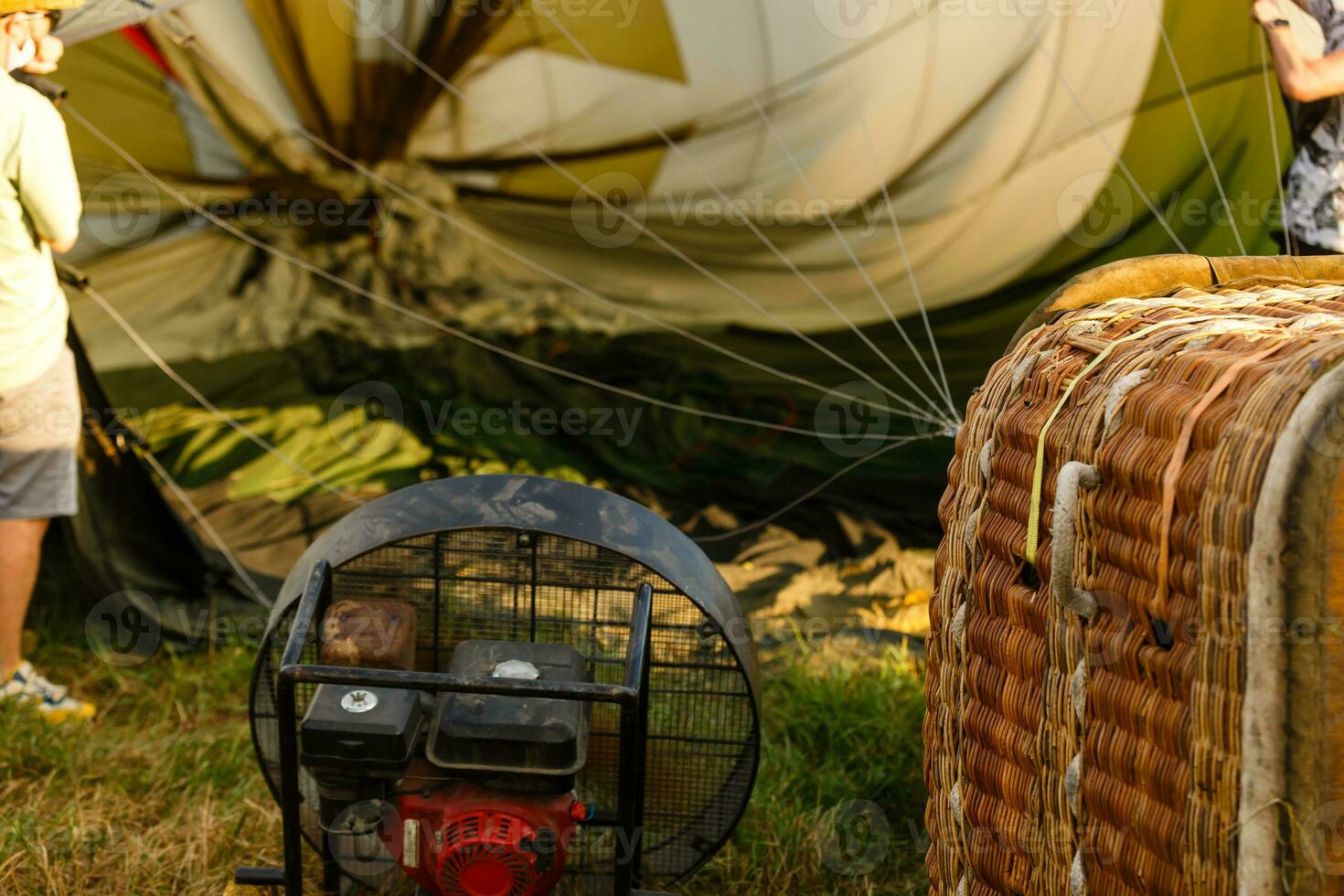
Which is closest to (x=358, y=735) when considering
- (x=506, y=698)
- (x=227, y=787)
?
(x=506, y=698)

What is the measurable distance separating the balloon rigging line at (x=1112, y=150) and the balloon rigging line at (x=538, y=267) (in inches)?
29.3

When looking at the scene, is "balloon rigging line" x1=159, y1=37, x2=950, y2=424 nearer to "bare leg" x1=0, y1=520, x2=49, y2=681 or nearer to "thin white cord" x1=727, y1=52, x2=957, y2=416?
"thin white cord" x1=727, y1=52, x2=957, y2=416

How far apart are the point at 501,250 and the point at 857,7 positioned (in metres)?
1.12

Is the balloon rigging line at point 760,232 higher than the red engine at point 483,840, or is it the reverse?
the balloon rigging line at point 760,232

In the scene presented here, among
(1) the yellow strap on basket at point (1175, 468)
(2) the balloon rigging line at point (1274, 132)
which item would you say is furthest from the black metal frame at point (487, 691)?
(2) the balloon rigging line at point (1274, 132)

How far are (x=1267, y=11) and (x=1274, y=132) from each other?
1.03ft

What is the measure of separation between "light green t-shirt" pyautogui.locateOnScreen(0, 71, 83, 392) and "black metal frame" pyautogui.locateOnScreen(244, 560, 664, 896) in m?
1.23

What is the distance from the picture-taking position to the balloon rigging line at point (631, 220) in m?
3.14

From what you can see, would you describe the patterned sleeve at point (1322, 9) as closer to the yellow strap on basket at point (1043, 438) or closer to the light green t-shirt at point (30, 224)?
the yellow strap on basket at point (1043, 438)

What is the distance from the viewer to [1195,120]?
308 cm

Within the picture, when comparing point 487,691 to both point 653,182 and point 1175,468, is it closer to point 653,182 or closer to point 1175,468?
point 1175,468

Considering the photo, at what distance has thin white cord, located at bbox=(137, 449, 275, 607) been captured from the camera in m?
3.28

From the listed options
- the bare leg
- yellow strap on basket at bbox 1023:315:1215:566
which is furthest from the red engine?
the bare leg

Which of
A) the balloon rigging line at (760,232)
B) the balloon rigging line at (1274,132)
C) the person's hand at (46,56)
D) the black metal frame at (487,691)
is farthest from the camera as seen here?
the balloon rigging line at (760,232)
